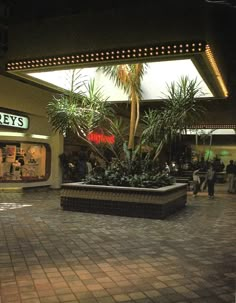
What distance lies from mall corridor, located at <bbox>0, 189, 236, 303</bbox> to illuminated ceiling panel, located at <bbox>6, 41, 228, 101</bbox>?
334 centimetres

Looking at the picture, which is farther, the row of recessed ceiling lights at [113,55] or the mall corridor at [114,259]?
the row of recessed ceiling lights at [113,55]

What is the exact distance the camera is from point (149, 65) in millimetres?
10727

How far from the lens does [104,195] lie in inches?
351

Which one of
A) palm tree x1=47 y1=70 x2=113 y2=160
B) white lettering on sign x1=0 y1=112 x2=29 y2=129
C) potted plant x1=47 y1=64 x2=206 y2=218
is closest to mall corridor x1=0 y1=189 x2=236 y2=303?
potted plant x1=47 y1=64 x2=206 y2=218

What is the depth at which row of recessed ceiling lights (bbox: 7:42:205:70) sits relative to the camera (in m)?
6.88

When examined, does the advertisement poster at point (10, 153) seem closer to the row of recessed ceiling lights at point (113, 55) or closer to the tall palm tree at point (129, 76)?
the tall palm tree at point (129, 76)

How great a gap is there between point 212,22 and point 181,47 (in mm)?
1379

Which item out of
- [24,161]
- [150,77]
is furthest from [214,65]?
[24,161]

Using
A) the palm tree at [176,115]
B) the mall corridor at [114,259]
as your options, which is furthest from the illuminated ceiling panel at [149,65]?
the mall corridor at [114,259]

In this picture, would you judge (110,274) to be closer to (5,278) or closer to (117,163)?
(5,278)

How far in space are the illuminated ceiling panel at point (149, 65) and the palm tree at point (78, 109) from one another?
2.14 feet

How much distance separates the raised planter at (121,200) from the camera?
8.37 meters

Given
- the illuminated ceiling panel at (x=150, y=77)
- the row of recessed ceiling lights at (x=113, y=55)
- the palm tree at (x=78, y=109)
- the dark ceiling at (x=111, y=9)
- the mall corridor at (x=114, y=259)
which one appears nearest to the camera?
the mall corridor at (x=114, y=259)

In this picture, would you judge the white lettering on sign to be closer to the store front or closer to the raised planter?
the store front
